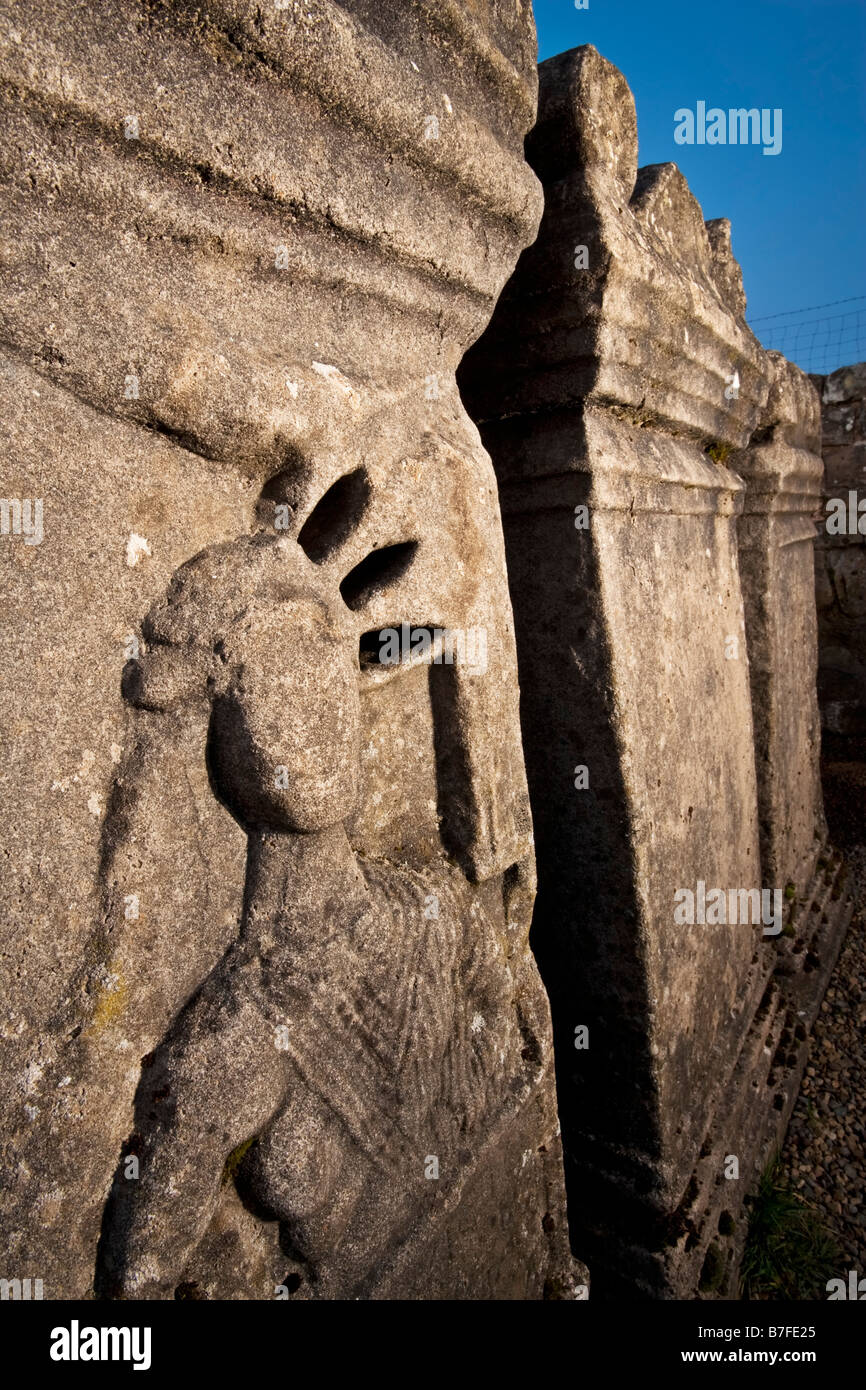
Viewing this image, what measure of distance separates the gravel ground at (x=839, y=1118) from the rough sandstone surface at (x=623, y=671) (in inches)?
7.9

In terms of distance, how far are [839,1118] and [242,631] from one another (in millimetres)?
2895

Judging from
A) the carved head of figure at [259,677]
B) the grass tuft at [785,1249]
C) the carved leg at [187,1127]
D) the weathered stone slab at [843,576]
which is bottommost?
the grass tuft at [785,1249]

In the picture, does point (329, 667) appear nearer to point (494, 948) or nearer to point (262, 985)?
point (262, 985)

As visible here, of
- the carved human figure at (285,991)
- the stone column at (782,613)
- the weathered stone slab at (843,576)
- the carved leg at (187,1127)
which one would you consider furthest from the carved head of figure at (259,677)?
the weathered stone slab at (843,576)

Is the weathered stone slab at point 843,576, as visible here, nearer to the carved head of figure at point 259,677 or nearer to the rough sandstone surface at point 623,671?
the rough sandstone surface at point 623,671

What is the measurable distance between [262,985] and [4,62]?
116 cm

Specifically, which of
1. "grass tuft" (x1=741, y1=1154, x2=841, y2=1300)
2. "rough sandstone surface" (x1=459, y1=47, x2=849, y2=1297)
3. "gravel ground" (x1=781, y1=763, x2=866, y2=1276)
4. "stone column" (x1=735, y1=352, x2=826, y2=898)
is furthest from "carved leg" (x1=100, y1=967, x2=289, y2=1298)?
"stone column" (x1=735, y1=352, x2=826, y2=898)

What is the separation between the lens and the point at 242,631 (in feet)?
4.08

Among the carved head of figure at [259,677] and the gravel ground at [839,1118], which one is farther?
the gravel ground at [839,1118]

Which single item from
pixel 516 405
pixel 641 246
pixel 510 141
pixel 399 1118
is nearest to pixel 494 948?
pixel 399 1118

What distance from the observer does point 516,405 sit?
7.37ft

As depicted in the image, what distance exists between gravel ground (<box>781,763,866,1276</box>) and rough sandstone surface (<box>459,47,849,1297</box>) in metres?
0.20

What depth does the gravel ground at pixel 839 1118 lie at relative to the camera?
270cm

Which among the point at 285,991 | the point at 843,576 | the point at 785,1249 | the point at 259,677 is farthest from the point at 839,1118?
the point at 843,576
